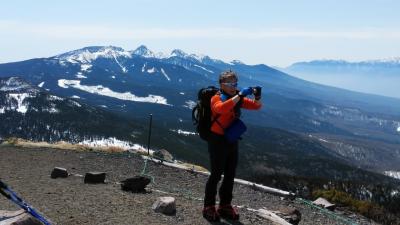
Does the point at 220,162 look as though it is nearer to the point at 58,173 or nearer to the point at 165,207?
the point at 165,207

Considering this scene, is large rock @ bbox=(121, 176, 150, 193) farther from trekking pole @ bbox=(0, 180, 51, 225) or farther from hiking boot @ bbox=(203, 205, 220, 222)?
trekking pole @ bbox=(0, 180, 51, 225)

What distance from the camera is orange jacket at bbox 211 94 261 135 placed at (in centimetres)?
945

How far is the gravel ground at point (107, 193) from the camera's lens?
10.6m

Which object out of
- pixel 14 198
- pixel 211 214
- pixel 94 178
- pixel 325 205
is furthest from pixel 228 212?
pixel 325 205

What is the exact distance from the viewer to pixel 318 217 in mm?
14812

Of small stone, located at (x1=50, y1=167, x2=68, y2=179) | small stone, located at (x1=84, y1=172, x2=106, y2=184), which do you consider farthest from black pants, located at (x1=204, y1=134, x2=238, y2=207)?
small stone, located at (x1=50, y1=167, x2=68, y2=179)

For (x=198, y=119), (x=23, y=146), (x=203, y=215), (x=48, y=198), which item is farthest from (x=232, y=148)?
(x=23, y=146)

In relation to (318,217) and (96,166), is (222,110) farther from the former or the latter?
(96,166)

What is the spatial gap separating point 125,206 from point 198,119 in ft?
9.10

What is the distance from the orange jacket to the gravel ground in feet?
6.68

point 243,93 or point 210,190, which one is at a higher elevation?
point 243,93

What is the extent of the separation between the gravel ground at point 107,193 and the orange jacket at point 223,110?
2036 millimetres

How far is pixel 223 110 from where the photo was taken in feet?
31.1

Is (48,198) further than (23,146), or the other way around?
(23,146)
